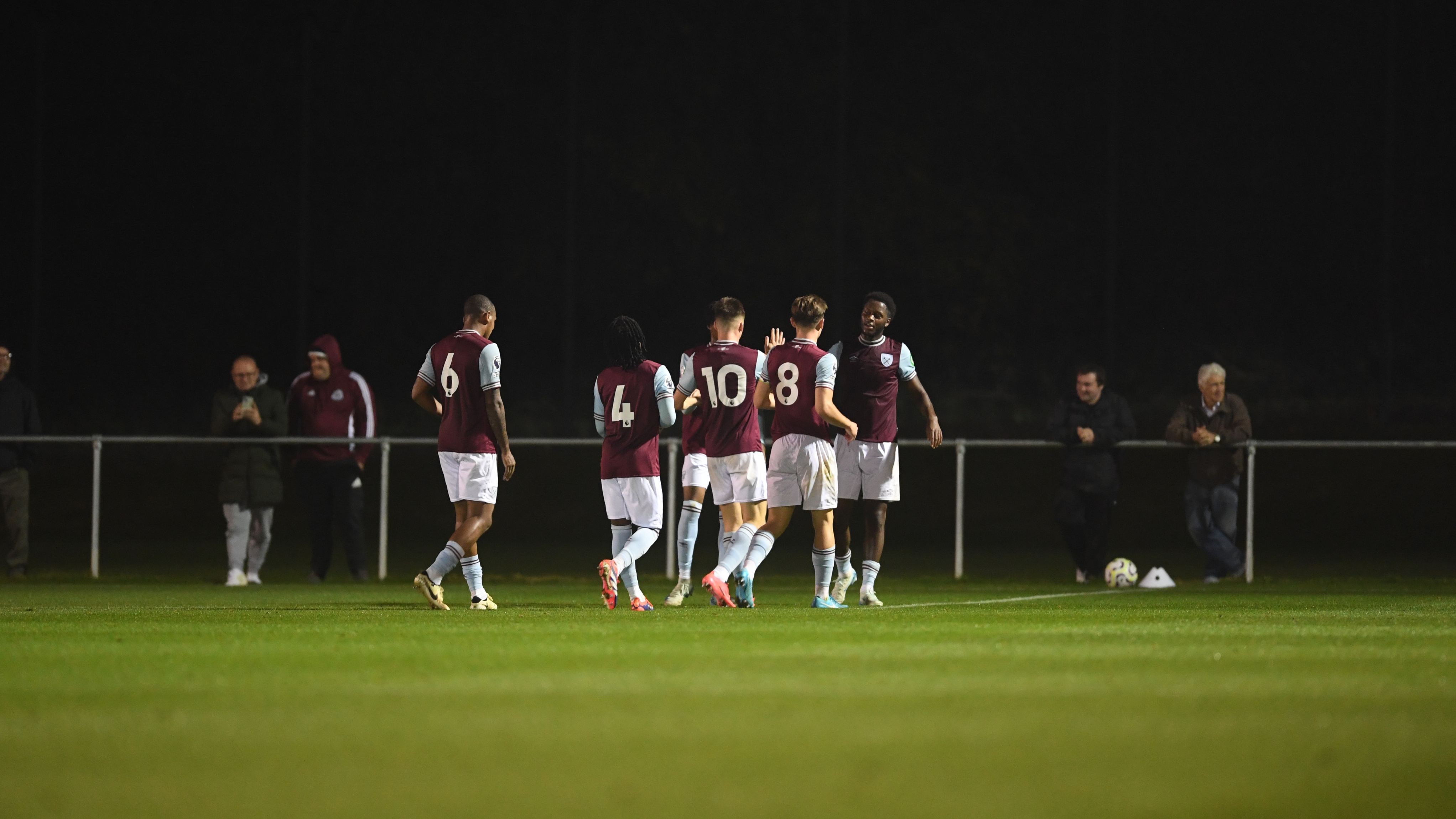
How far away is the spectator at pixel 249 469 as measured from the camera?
15.2 meters

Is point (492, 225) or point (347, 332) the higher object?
point (492, 225)

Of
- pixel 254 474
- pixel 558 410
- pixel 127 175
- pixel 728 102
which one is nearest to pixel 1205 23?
pixel 728 102

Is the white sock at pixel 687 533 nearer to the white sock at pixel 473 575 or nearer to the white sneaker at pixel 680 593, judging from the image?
the white sneaker at pixel 680 593

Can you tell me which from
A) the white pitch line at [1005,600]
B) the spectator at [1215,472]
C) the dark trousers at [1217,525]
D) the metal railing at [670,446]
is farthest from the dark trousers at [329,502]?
the dark trousers at [1217,525]

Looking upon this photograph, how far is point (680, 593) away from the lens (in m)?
11.4

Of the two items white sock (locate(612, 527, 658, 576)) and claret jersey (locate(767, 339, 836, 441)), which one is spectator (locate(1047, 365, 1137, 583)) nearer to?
claret jersey (locate(767, 339, 836, 441))

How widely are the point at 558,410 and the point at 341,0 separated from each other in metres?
9.31

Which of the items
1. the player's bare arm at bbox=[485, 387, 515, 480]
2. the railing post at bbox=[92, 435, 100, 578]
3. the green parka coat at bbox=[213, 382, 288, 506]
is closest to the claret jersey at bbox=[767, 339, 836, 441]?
the player's bare arm at bbox=[485, 387, 515, 480]

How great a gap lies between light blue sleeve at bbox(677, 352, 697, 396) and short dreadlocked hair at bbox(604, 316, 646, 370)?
26 centimetres

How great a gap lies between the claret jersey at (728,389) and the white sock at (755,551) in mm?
537

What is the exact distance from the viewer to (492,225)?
34656 millimetres

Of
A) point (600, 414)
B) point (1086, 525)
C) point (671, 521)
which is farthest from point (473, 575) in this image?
point (1086, 525)

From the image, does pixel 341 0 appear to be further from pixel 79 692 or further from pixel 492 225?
pixel 79 692

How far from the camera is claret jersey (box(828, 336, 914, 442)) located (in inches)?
469
